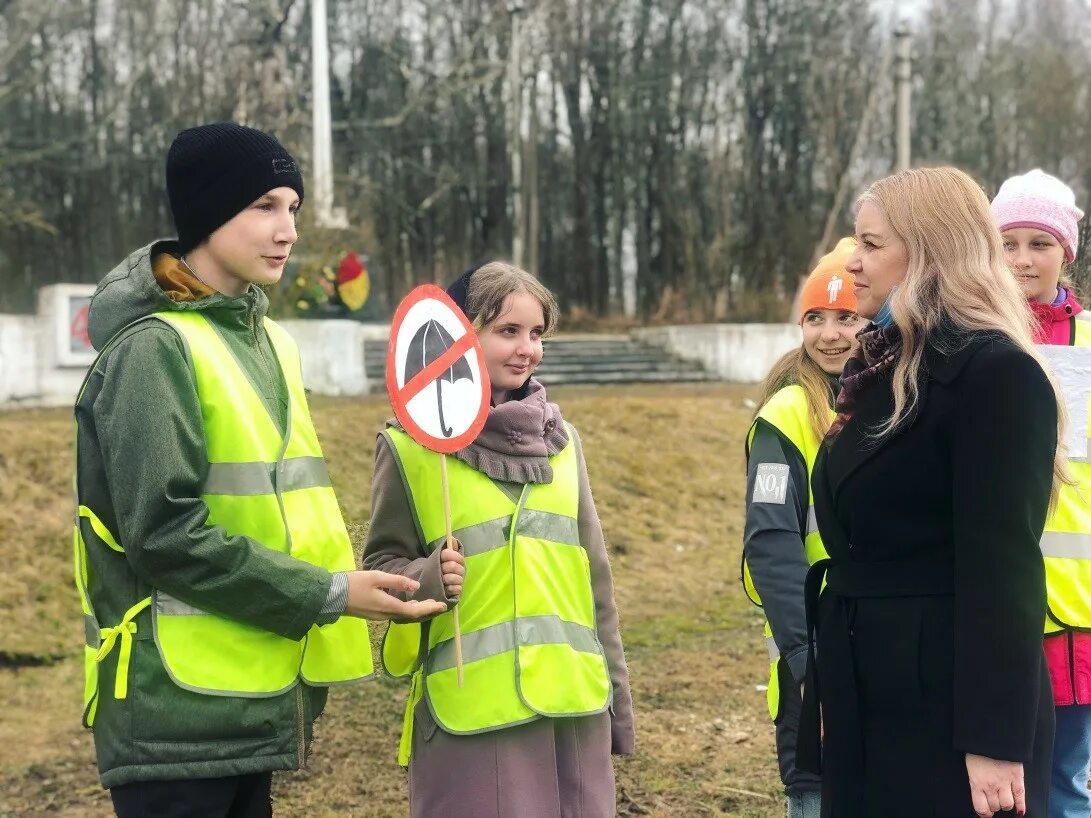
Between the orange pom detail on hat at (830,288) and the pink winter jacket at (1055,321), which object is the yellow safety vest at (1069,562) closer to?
the pink winter jacket at (1055,321)

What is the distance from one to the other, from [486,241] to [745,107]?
6.55m

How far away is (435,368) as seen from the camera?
2.75 meters

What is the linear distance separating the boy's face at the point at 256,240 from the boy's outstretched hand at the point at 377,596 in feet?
2.15

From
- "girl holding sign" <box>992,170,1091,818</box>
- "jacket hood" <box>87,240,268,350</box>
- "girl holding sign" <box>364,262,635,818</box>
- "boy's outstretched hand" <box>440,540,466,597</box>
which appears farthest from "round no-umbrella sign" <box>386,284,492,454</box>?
"girl holding sign" <box>992,170,1091,818</box>

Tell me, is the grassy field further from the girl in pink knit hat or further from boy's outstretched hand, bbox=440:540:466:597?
the girl in pink knit hat

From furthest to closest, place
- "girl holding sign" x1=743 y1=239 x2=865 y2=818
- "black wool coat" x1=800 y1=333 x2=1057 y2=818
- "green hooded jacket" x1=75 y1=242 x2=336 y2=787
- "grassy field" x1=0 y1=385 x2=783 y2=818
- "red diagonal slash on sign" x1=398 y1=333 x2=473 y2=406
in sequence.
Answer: "grassy field" x1=0 y1=385 x2=783 y2=818
"girl holding sign" x1=743 y1=239 x2=865 y2=818
"red diagonal slash on sign" x1=398 y1=333 x2=473 y2=406
"green hooded jacket" x1=75 y1=242 x2=336 y2=787
"black wool coat" x1=800 y1=333 x2=1057 y2=818

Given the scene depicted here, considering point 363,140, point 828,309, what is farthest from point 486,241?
point 828,309

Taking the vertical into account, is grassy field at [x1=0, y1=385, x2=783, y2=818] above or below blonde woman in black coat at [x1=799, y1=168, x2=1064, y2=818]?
below

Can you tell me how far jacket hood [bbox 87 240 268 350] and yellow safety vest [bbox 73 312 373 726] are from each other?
39 mm

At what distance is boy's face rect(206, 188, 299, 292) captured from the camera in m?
2.62

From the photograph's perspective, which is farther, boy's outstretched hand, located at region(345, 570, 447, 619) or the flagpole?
the flagpole

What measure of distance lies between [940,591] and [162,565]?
1.38m

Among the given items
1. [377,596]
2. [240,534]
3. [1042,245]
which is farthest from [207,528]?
[1042,245]

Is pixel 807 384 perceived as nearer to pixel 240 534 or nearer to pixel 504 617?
pixel 504 617
